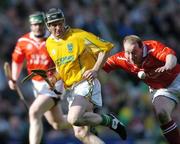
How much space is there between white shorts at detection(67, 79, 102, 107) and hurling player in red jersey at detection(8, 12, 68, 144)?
1429 mm

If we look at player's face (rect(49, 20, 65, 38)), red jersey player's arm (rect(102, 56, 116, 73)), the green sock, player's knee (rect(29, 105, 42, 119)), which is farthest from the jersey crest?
player's knee (rect(29, 105, 42, 119))

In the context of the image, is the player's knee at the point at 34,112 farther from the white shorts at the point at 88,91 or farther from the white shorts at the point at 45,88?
the white shorts at the point at 88,91

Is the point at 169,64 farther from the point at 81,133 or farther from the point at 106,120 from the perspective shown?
the point at 81,133

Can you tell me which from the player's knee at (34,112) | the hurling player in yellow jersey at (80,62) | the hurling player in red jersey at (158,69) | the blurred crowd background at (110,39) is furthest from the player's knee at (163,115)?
the blurred crowd background at (110,39)

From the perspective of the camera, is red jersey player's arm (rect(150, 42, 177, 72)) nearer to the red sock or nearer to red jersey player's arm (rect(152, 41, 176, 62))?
red jersey player's arm (rect(152, 41, 176, 62))

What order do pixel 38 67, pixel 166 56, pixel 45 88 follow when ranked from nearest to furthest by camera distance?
1. pixel 166 56
2. pixel 45 88
3. pixel 38 67

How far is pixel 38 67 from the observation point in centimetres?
1667

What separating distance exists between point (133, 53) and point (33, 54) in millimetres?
2712

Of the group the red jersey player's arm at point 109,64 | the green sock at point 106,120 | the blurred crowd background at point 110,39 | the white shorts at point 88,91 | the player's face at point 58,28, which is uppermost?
the player's face at point 58,28

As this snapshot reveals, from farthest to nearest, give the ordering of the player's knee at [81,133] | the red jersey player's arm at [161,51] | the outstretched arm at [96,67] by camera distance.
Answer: the player's knee at [81,133] < the red jersey player's arm at [161,51] < the outstretched arm at [96,67]

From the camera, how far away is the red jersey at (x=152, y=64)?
1462 centimetres

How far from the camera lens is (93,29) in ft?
72.2

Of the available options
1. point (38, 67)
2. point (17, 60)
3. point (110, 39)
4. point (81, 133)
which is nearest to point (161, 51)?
point (81, 133)

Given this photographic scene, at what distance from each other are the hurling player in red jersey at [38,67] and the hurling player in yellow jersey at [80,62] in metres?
1.41
